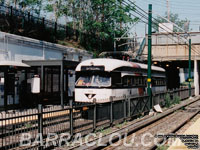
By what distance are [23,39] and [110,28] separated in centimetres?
2256

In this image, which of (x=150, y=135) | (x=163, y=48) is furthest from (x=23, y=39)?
(x=163, y=48)

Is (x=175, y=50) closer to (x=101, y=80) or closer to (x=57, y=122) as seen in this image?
(x=101, y=80)

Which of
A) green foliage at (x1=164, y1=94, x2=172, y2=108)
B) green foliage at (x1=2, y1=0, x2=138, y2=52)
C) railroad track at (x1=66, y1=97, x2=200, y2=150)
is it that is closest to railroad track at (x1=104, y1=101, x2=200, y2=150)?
railroad track at (x1=66, y1=97, x2=200, y2=150)

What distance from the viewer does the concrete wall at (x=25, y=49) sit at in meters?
18.8

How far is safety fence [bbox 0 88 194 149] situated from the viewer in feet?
26.9

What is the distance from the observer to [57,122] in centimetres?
984

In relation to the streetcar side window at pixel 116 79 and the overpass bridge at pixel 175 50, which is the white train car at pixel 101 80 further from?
the overpass bridge at pixel 175 50

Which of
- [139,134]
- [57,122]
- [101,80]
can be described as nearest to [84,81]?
[101,80]

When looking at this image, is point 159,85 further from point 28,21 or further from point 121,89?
point 28,21

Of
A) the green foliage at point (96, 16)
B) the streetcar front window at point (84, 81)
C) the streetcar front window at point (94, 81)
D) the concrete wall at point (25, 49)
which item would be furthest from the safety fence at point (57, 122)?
the green foliage at point (96, 16)

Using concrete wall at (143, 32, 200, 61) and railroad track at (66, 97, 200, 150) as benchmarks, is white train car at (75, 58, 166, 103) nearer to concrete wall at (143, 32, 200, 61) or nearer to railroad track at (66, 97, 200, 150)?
railroad track at (66, 97, 200, 150)

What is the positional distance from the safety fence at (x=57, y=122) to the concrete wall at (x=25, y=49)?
27.9 feet

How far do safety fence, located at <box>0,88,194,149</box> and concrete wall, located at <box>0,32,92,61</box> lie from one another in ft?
27.9

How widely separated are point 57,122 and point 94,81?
745cm
